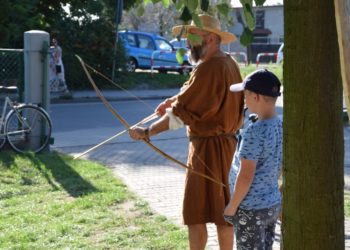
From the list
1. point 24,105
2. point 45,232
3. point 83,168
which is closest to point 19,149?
point 24,105

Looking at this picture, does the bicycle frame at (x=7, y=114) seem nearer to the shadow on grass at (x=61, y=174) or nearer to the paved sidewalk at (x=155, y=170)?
the shadow on grass at (x=61, y=174)

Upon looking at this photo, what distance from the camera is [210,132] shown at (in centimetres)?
449

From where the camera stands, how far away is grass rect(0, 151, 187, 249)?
18.0ft

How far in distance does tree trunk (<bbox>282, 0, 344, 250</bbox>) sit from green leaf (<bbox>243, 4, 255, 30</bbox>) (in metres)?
0.38

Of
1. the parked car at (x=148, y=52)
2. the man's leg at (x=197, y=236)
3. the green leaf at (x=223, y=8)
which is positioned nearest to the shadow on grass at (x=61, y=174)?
the man's leg at (x=197, y=236)

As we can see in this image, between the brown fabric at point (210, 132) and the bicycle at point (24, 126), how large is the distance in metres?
5.96

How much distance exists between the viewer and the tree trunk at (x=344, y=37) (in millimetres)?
2398

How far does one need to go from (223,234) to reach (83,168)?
438 centimetres

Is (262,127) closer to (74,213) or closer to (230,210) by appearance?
(230,210)

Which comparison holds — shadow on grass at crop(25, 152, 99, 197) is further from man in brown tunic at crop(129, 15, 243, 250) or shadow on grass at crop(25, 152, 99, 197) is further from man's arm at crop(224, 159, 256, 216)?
man's arm at crop(224, 159, 256, 216)

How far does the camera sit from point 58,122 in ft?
48.0

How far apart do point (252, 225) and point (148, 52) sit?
2435cm

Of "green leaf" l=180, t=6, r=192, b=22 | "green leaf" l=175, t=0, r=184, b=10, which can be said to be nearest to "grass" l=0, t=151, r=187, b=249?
"green leaf" l=175, t=0, r=184, b=10

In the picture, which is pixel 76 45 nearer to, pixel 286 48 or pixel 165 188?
pixel 165 188
